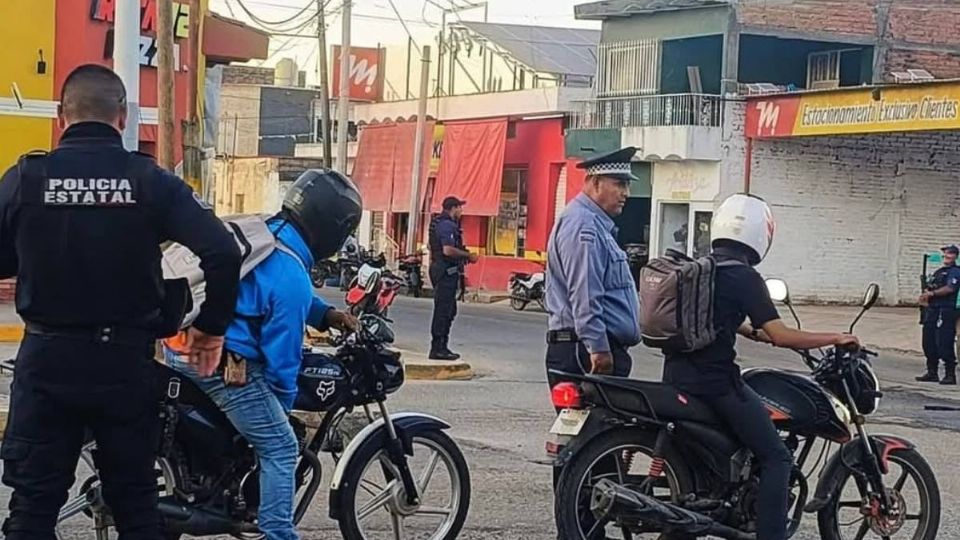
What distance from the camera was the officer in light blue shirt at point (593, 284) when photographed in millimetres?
7109

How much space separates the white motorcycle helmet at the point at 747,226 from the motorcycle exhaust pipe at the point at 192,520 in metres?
2.43

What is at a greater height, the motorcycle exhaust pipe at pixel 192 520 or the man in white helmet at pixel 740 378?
the man in white helmet at pixel 740 378

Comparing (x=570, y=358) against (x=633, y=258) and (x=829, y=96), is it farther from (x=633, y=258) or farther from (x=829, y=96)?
(x=633, y=258)

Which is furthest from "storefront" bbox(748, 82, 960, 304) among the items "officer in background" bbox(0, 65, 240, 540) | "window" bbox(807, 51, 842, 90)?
"officer in background" bbox(0, 65, 240, 540)

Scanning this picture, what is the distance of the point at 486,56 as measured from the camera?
1556 inches

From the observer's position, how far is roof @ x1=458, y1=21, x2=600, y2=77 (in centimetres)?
3803

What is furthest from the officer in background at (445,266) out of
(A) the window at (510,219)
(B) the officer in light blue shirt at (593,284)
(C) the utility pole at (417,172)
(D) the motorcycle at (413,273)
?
(C) the utility pole at (417,172)

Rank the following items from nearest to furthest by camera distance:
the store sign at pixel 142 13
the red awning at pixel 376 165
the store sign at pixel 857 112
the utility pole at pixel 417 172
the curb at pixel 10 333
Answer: the curb at pixel 10 333, the store sign at pixel 142 13, the store sign at pixel 857 112, the utility pole at pixel 417 172, the red awning at pixel 376 165

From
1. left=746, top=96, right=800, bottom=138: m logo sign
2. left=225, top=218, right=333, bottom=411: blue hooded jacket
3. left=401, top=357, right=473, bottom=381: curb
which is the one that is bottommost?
left=401, top=357, right=473, bottom=381: curb

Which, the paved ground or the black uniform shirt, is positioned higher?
the black uniform shirt

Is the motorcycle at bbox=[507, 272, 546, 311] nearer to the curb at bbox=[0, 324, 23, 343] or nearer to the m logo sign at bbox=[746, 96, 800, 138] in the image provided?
the m logo sign at bbox=[746, 96, 800, 138]

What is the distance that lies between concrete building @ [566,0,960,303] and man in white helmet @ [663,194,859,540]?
2337 centimetres

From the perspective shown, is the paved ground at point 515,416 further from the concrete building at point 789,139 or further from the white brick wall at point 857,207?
the white brick wall at point 857,207

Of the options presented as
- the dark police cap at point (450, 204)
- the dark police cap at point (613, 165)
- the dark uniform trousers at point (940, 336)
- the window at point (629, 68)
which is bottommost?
the dark uniform trousers at point (940, 336)
